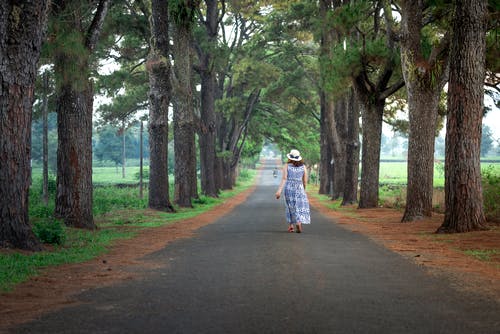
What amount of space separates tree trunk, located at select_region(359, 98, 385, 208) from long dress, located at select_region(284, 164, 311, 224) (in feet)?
34.3

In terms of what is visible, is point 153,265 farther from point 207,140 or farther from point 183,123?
point 207,140

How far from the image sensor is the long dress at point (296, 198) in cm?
1525

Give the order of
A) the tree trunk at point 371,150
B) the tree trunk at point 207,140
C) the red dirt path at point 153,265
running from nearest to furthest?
the red dirt path at point 153,265, the tree trunk at point 371,150, the tree trunk at point 207,140

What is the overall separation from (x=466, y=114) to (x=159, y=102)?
1285 centimetres

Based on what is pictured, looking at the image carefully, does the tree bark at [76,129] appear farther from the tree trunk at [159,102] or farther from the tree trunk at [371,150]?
the tree trunk at [371,150]

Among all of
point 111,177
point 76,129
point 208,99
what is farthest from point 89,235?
point 111,177

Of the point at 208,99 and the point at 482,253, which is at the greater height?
the point at 208,99

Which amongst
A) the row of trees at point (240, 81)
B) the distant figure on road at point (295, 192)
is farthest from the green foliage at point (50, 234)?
the distant figure on road at point (295, 192)

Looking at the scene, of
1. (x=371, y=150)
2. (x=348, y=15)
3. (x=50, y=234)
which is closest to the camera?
(x=50, y=234)

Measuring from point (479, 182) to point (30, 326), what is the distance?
11535mm

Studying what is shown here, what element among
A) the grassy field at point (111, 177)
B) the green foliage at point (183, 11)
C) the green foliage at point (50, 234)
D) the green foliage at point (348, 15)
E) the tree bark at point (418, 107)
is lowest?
the grassy field at point (111, 177)

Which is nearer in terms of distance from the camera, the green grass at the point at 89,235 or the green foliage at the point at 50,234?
the green grass at the point at 89,235

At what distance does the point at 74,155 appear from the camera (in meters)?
16.1

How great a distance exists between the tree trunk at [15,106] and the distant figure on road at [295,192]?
20.5 ft
